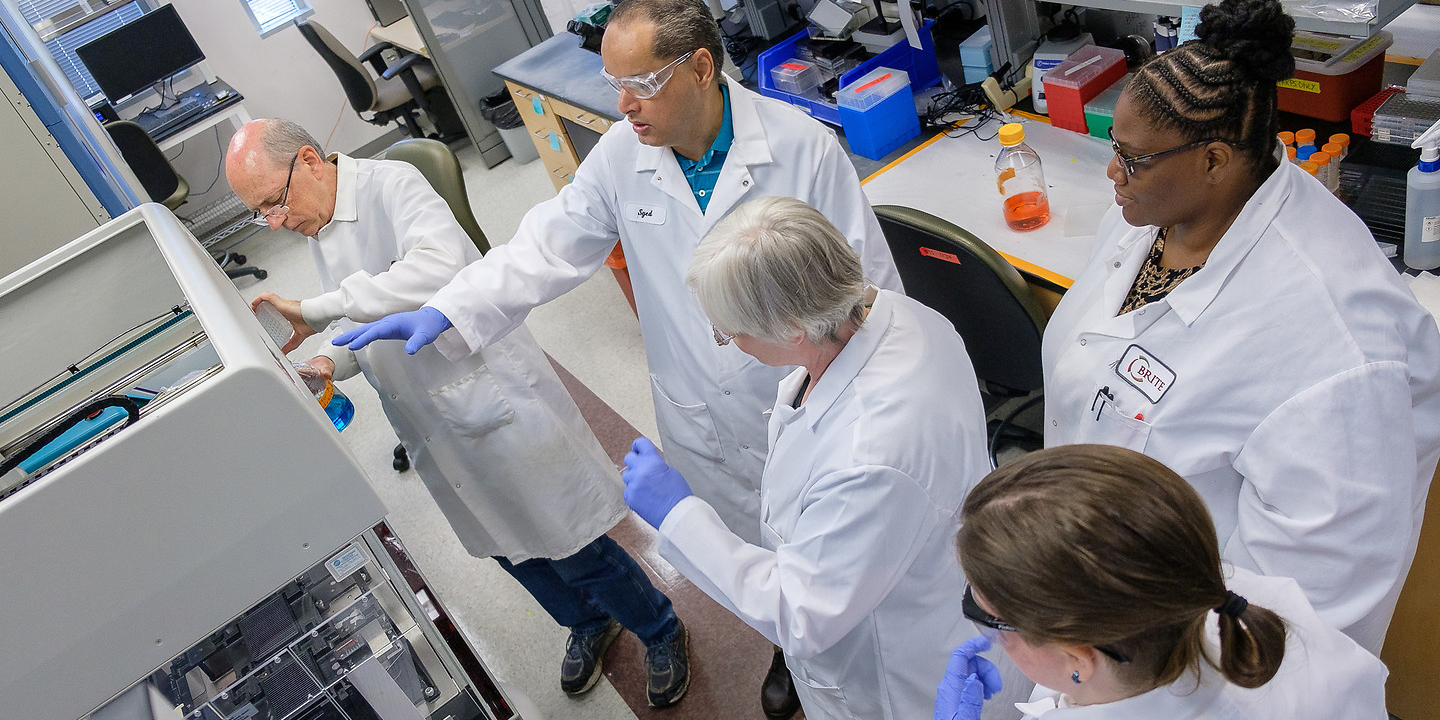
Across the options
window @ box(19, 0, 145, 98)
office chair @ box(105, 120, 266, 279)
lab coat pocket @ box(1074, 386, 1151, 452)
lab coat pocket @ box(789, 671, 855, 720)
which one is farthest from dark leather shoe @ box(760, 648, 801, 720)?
window @ box(19, 0, 145, 98)

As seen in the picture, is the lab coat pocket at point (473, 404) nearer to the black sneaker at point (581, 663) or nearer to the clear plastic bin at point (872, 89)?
the black sneaker at point (581, 663)

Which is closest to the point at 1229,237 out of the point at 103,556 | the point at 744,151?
the point at 744,151

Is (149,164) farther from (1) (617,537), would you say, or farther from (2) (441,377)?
(2) (441,377)

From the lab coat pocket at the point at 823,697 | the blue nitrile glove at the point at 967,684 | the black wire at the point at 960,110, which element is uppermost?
the blue nitrile glove at the point at 967,684

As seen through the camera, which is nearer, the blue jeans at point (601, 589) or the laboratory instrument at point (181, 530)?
the laboratory instrument at point (181, 530)

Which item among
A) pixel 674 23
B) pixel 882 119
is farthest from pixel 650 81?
pixel 882 119

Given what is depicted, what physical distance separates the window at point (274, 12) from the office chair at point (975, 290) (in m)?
4.71

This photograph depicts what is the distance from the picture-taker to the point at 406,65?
4.73m

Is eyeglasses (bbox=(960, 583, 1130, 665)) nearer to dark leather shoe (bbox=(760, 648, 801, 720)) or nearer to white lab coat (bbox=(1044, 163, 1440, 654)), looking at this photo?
white lab coat (bbox=(1044, 163, 1440, 654))

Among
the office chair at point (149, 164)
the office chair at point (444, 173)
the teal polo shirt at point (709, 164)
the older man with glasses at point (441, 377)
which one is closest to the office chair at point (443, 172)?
the office chair at point (444, 173)

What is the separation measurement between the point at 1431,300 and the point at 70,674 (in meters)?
1.85

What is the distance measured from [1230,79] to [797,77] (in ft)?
5.86

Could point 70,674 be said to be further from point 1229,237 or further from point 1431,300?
point 1431,300

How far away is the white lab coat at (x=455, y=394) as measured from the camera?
1707 mm
